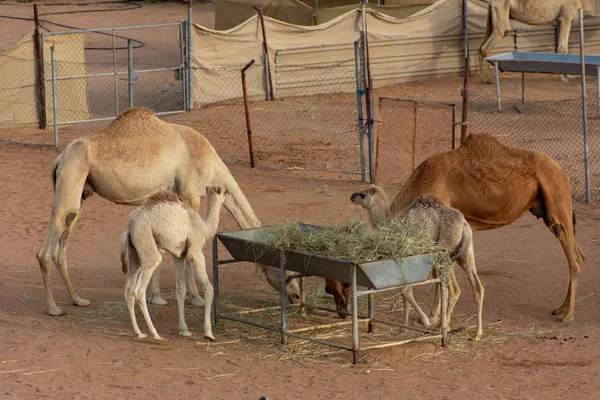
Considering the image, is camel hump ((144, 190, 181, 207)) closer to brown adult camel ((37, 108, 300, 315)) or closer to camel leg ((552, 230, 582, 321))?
brown adult camel ((37, 108, 300, 315))

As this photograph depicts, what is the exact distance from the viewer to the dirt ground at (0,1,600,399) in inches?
282

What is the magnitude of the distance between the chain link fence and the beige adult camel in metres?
4.80

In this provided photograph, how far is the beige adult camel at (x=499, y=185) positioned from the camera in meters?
9.12

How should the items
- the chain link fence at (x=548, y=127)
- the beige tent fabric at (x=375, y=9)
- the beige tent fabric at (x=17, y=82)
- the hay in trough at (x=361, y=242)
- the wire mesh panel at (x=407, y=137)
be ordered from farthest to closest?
the beige tent fabric at (x=375, y=9)
the beige tent fabric at (x=17, y=82)
the chain link fence at (x=548, y=127)
the wire mesh panel at (x=407, y=137)
the hay in trough at (x=361, y=242)

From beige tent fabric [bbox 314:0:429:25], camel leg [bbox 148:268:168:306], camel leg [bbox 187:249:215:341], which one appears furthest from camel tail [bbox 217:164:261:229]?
beige tent fabric [bbox 314:0:429:25]

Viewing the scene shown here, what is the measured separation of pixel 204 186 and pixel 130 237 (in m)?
1.51

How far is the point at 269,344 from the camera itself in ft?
27.2

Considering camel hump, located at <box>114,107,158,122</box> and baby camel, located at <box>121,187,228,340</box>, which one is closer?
baby camel, located at <box>121,187,228,340</box>

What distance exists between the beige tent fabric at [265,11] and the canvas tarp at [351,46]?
7.27ft

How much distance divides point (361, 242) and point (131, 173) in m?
2.55

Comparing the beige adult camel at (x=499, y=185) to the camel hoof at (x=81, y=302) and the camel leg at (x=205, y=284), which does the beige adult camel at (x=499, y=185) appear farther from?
the camel hoof at (x=81, y=302)

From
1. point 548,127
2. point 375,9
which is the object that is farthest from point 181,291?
point 375,9

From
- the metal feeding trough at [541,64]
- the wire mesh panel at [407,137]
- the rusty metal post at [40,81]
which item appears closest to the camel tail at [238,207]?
the wire mesh panel at [407,137]

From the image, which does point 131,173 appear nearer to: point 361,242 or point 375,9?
point 361,242
